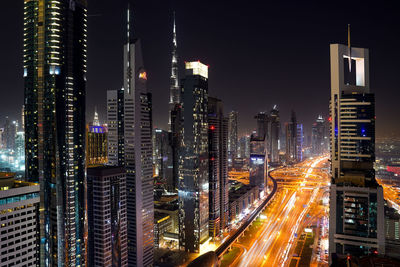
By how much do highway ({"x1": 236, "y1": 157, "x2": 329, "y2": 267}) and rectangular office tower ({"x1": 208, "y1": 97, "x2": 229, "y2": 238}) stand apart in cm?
972

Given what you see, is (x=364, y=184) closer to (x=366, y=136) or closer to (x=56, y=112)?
(x=366, y=136)

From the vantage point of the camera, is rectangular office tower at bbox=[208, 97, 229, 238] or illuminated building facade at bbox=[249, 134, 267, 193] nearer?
rectangular office tower at bbox=[208, 97, 229, 238]

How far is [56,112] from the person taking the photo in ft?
156

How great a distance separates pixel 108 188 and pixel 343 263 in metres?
36.3

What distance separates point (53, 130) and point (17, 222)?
18.1 meters

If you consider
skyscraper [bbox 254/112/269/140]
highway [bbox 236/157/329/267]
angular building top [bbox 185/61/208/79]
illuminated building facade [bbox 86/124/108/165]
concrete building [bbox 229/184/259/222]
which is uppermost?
angular building top [bbox 185/61/208/79]

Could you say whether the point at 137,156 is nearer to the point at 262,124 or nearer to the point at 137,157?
the point at 137,157

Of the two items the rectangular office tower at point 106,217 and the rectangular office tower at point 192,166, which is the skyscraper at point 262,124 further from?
the rectangular office tower at point 106,217

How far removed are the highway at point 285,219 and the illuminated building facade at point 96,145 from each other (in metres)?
45.2

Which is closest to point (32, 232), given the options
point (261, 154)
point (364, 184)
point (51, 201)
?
point (51, 201)

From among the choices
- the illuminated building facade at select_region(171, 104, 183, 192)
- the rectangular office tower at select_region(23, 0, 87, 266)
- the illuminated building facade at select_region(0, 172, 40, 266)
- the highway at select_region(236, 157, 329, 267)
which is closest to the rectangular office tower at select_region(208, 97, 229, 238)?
the highway at select_region(236, 157, 329, 267)

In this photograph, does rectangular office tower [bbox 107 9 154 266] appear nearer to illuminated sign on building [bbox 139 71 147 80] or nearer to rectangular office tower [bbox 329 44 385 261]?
illuminated sign on building [bbox 139 71 147 80]

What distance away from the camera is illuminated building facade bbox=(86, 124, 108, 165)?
78125 mm

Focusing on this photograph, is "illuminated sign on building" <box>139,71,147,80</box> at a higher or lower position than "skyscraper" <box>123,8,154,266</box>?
higher
